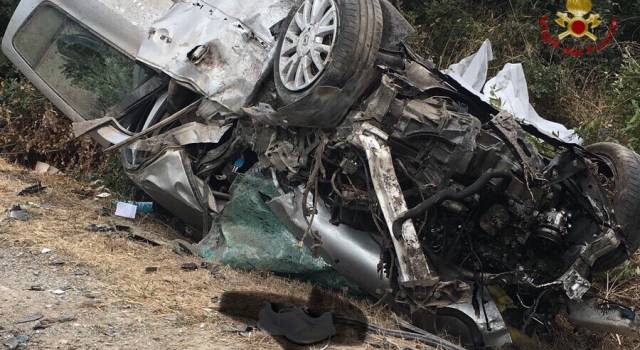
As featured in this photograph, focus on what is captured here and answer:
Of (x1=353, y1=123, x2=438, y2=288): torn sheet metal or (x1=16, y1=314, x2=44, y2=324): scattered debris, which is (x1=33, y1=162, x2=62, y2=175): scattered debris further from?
(x1=353, y1=123, x2=438, y2=288): torn sheet metal

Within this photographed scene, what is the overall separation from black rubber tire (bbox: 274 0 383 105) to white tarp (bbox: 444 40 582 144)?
2.02 m

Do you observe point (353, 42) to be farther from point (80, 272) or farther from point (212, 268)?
point (80, 272)

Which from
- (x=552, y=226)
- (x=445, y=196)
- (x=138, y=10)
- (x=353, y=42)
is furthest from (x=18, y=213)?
(x=552, y=226)

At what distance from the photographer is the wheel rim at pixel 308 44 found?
436cm

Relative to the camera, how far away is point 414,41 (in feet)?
26.7

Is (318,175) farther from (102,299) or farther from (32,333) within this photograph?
(32,333)

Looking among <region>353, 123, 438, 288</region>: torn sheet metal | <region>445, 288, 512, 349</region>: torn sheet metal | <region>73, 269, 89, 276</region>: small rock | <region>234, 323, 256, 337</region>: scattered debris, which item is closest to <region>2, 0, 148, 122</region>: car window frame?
<region>73, 269, 89, 276</region>: small rock

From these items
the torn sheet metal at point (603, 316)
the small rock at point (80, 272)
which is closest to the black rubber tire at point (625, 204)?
the torn sheet metal at point (603, 316)

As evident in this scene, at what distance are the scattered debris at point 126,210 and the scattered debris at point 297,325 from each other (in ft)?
7.68

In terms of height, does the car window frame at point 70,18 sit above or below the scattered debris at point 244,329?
above

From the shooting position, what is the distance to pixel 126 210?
19.7 ft

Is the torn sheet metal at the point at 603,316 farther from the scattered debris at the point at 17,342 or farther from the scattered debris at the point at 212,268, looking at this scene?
the scattered debris at the point at 17,342

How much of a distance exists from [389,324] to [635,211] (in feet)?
5.02

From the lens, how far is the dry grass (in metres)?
4.02
